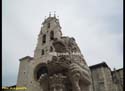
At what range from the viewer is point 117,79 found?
28984 mm

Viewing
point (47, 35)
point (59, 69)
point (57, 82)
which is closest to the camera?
point (57, 82)

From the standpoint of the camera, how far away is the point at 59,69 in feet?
27.9

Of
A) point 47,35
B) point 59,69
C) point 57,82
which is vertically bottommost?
point 57,82

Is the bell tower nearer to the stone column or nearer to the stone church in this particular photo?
the stone church

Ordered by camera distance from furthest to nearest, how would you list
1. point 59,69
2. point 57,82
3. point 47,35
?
point 47,35 < point 59,69 < point 57,82

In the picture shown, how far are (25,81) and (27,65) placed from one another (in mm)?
3189

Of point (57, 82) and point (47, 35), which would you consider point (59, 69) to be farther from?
point (47, 35)

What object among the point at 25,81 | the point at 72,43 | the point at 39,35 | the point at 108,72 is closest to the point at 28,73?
the point at 25,81

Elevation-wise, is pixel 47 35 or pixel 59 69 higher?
pixel 47 35

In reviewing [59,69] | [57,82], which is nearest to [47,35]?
[59,69]

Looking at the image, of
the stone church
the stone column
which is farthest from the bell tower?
the stone column

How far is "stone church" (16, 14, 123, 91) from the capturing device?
8.18 metres

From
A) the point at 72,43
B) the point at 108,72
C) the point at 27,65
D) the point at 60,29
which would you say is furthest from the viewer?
the point at 60,29

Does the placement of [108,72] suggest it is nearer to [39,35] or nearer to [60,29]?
[60,29]
